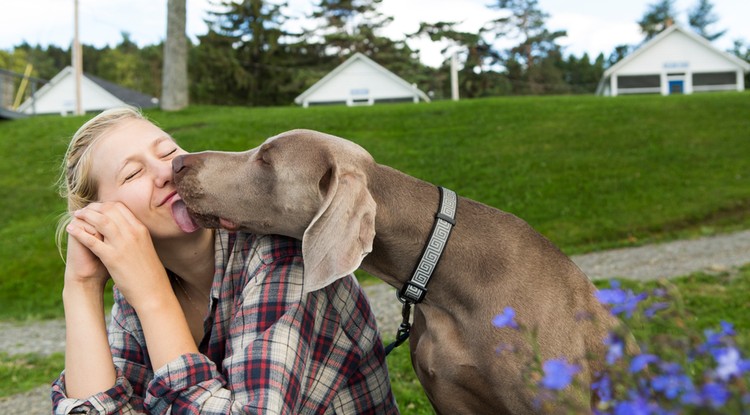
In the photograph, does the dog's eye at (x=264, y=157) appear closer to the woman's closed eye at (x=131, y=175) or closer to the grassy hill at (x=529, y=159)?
the woman's closed eye at (x=131, y=175)

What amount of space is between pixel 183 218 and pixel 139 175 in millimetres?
218

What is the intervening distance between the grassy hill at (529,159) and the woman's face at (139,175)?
6.60m

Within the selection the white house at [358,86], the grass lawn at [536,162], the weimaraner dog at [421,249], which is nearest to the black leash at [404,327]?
the weimaraner dog at [421,249]

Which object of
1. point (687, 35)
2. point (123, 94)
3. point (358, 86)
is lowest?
point (358, 86)

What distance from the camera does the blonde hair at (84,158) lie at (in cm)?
259

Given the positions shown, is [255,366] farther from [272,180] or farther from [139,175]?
[139,175]

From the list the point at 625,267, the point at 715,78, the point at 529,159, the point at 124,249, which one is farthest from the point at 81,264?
the point at 715,78

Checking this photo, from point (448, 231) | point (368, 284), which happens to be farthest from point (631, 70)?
point (448, 231)

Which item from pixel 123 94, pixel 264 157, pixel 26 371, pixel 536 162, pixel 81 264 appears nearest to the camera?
pixel 81 264

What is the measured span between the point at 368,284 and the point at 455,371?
6180mm

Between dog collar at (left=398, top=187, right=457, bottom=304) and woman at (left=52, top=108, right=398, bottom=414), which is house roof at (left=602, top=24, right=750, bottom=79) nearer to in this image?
dog collar at (left=398, top=187, right=457, bottom=304)

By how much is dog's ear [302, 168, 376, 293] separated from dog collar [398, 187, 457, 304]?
0.28 metres

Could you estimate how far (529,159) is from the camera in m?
12.2

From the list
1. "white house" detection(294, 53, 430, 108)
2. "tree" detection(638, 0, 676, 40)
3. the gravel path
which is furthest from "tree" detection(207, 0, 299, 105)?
"tree" detection(638, 0, 676, 40)
